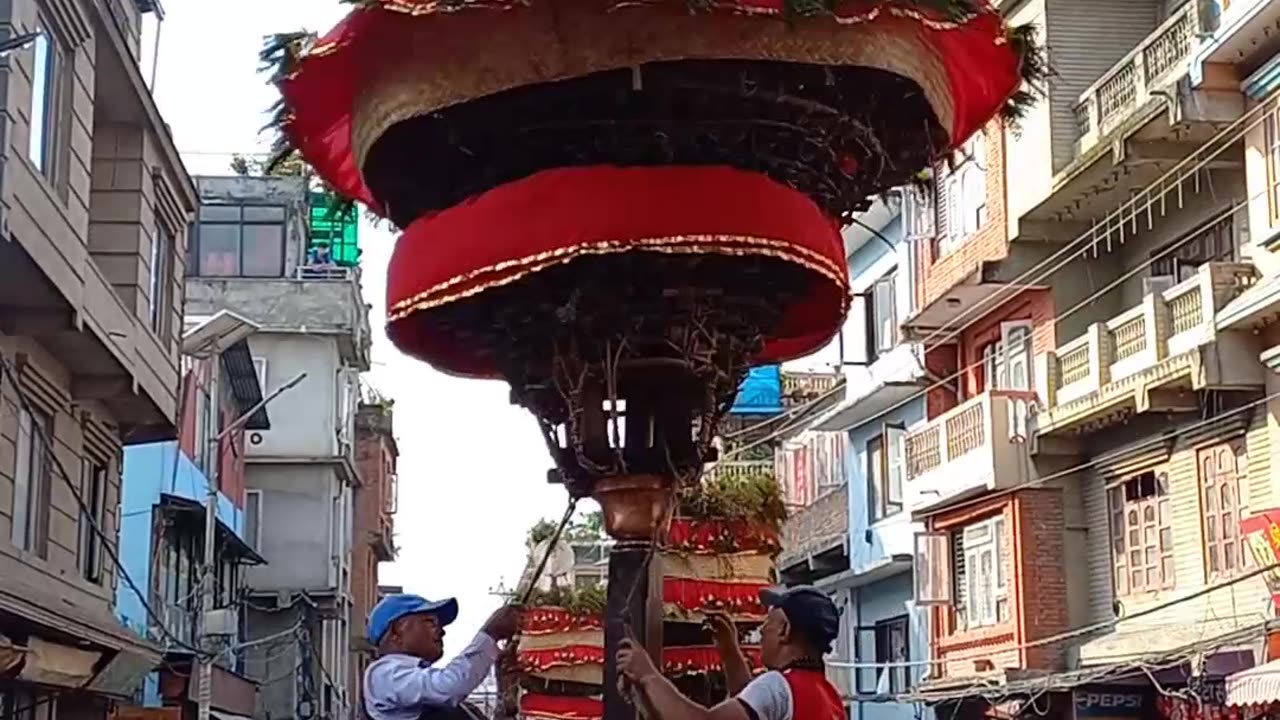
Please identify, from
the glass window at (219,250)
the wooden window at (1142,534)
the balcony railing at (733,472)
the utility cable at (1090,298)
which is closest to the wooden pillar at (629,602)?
the balcony railing at (733,472)

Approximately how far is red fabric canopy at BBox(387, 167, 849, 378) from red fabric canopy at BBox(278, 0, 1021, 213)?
34 centimetres

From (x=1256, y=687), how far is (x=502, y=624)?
434 inches

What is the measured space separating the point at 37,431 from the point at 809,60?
1403cm

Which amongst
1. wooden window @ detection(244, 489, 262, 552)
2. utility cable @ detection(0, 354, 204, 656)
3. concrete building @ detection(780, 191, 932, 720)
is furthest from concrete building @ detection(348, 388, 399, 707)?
utility cable @ detection(0, 354, 204, 656)

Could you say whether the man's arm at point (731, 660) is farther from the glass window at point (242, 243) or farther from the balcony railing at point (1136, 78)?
the glass window at point (242, 243)

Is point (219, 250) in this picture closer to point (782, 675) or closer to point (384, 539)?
point (384, 539)

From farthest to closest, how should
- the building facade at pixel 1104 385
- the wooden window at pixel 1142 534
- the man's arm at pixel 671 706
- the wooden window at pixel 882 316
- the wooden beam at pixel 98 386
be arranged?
the wooden window at pixel 882 316 → the wooden window at pixel 1142 534 → the wooden beam at pixel 98 386 → the building facade at pixel 1104 385 → the man's arm at pixel 671 706

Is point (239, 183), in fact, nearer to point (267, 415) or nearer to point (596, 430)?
point (267, 415)

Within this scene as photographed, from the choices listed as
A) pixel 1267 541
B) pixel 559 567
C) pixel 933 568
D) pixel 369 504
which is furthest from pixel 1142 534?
pixel 369 504

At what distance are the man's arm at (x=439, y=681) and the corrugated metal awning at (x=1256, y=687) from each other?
10760 millimetres

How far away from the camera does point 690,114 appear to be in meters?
4.42

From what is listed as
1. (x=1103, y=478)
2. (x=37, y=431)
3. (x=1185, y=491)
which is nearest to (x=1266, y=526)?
(x=1185, y=491)

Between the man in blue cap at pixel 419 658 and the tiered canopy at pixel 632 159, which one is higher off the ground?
the tiered canopy at pixel 632 159

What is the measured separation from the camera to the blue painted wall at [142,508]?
25.8 metres
